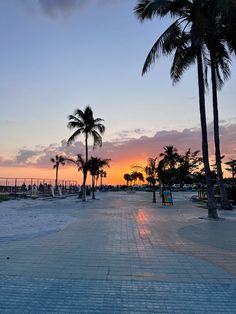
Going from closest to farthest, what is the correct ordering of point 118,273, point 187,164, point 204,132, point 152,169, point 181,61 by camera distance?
point 118,273, point 204,132, point 181,61, point 152,169, point 187,164

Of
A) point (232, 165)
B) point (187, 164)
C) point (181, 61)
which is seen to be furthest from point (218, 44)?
point (187, 164)

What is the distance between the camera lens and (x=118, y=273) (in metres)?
5.65

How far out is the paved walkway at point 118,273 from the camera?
4.18m

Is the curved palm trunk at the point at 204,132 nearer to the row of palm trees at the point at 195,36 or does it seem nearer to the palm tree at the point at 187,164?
the row of palm trees at the point at 195,36

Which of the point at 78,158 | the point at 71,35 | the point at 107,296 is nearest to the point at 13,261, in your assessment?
the point at 107,296

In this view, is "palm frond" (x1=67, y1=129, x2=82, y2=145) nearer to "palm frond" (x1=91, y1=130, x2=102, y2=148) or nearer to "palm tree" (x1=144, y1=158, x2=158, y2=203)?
"palm frond" (x1=91, y1=130, x2=102, y2=148)

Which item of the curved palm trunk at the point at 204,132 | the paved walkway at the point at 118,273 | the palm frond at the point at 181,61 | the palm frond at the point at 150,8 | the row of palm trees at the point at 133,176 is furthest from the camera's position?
the row of palm trees at the point at 133,176

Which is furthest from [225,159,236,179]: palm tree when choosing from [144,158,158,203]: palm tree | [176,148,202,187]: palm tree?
[144,158,158,203]: palm tree

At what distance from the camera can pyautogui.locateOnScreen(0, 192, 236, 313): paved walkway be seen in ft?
13.7

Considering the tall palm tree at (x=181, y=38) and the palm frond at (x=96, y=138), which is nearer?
the tall palm tree at (x=181, y=38)

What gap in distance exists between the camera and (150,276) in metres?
5.50

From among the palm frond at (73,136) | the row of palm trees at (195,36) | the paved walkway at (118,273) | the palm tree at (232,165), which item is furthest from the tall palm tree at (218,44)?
the palm tree at (232,165)

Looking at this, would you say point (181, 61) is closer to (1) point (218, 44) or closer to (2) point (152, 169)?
(1) point (218, 44)

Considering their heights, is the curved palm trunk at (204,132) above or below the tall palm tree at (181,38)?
below
